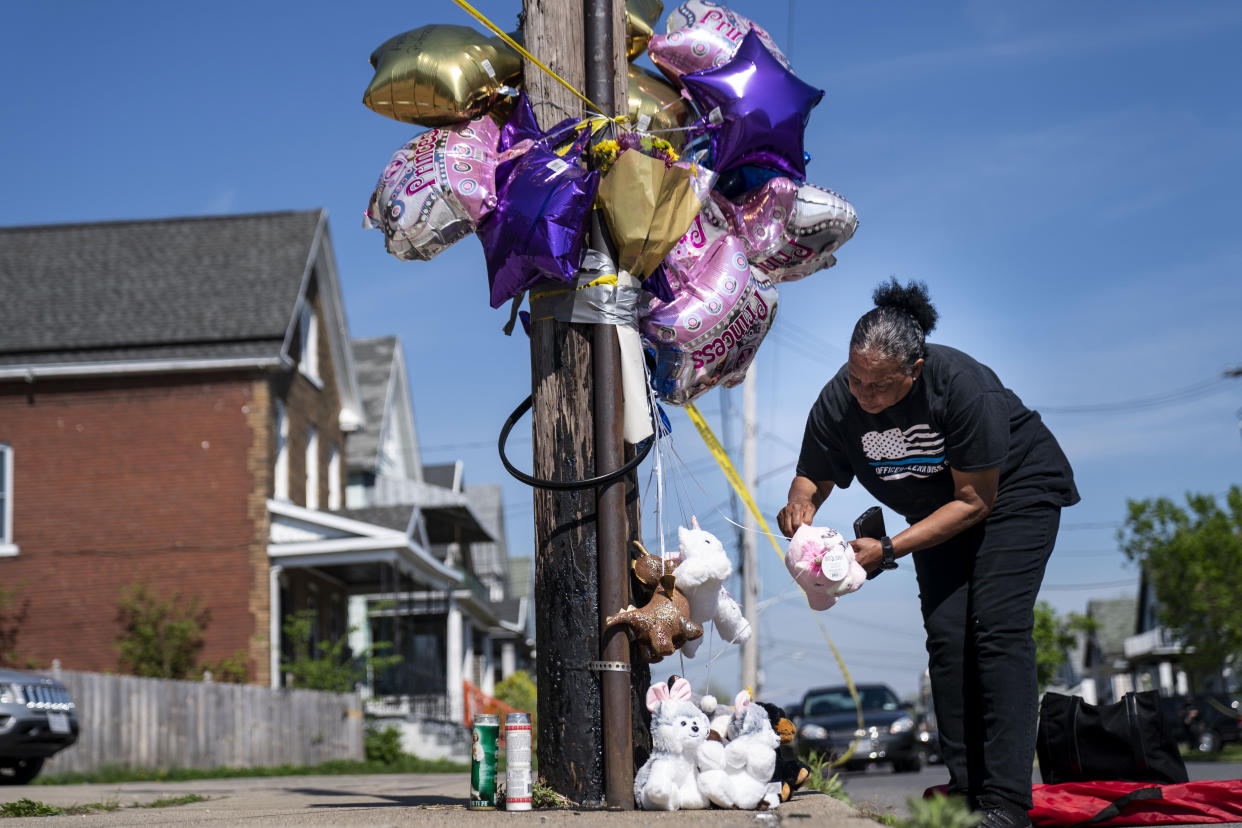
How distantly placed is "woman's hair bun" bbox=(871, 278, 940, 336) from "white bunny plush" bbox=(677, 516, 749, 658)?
97cm

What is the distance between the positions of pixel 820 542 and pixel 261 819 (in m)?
1.95

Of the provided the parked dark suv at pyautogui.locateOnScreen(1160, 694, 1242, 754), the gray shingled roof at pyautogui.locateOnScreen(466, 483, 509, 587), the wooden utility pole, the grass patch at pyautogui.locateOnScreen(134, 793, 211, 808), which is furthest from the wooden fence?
the gray shingled roof at pyautogui.locateOnScreen(466, 483, 509, 587)

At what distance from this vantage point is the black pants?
3.90m

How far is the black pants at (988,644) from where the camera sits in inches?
153

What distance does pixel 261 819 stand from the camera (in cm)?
399

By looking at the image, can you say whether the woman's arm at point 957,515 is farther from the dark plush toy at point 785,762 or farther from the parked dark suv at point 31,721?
the parked dark suv at point 31,721

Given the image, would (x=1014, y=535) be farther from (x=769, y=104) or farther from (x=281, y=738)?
(x=281, y=738)

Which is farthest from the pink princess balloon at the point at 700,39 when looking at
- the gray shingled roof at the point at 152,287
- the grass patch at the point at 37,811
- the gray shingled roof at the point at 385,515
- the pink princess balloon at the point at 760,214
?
the gray shingled roof at the point at 385,515

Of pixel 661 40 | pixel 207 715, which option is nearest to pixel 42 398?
pixel 207 715

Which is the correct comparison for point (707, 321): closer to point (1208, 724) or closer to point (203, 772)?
point (203, 772)

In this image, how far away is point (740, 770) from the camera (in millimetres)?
3859

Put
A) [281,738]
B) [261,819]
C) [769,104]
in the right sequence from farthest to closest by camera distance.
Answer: [281,738] < [769,104] < [261,819]

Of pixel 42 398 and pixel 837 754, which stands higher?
pixel 42 398

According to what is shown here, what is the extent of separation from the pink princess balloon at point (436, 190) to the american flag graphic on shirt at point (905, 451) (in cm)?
161
